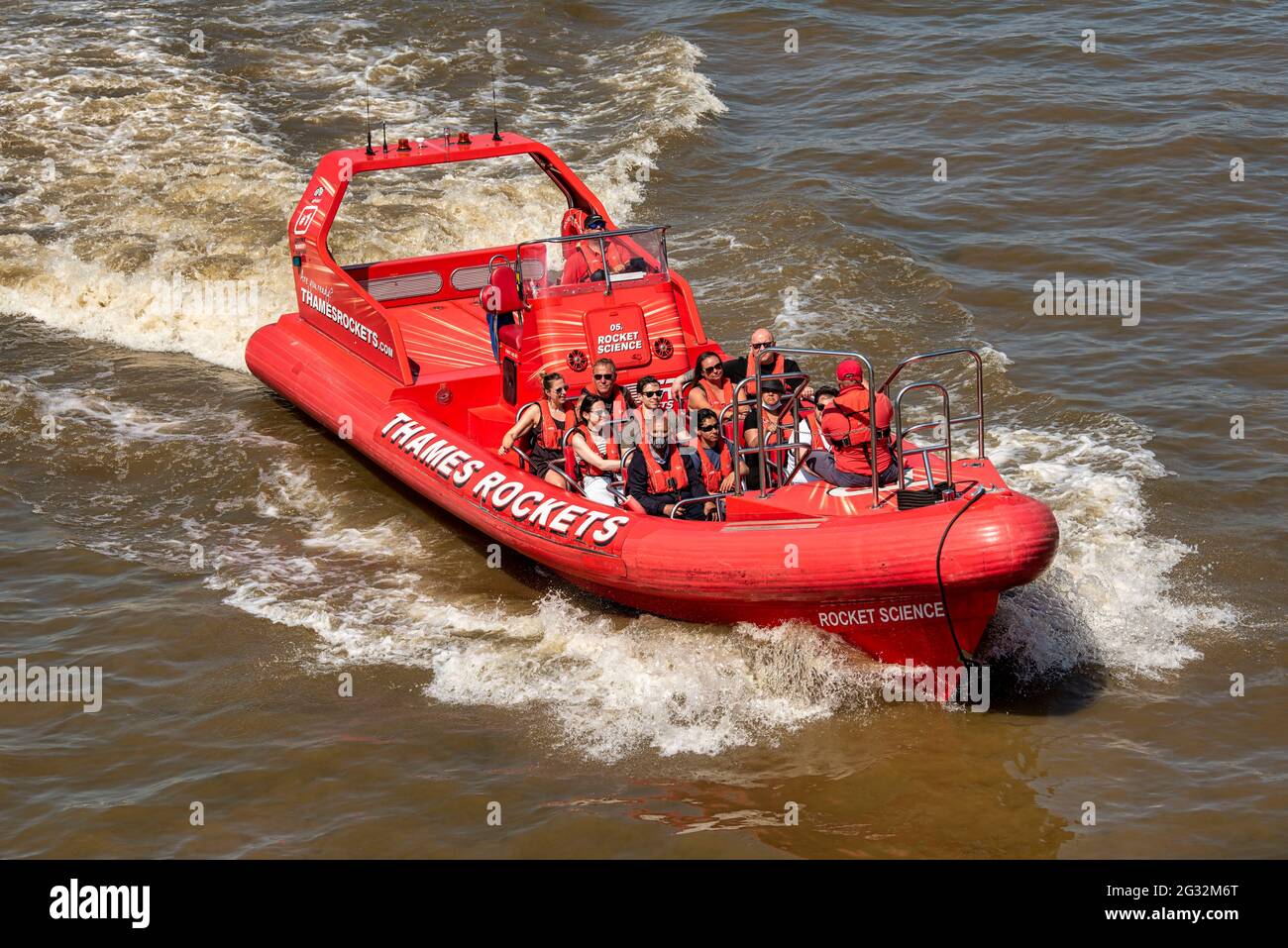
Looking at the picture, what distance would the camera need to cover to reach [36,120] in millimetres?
15406

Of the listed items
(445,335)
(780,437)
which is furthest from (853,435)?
(445,335)

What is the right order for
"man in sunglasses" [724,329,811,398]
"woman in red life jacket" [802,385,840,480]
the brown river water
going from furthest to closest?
"man in sunglasses" [724,329,811,398] → "woman in red life jacket" [802,385,840,480] → the brown river water

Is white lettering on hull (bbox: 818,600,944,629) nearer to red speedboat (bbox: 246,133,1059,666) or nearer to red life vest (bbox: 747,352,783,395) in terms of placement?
red speedboat (bbox: 246,133,1059,666)

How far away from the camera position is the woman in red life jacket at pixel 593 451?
27.8ft

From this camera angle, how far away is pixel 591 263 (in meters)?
9.85

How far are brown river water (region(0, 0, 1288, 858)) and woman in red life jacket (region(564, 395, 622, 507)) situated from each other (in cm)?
68

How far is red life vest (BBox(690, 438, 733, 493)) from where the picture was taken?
8.22 metres

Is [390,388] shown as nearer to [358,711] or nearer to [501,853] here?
[358,711]

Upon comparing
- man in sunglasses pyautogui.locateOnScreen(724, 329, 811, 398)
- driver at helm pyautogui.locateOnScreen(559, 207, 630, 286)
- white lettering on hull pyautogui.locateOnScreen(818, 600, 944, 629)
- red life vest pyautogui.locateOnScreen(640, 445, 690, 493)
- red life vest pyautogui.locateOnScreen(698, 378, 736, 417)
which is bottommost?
white lettering on hull pyautogui.locateOnScreen(818, 600, 944, 629)

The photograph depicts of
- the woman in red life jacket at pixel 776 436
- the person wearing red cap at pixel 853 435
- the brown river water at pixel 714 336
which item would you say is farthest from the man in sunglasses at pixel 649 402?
the brown river water at pixel 714 336

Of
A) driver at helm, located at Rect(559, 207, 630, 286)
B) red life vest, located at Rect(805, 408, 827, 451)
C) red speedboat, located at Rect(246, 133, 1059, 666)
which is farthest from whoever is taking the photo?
driver at helm, located at Rect(559, 207, 630, 286)

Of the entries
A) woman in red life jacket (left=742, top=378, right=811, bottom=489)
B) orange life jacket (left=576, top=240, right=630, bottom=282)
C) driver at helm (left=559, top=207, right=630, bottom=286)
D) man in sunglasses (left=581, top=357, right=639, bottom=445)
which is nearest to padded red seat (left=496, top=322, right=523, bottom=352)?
driver at helm (left=559, top=207, right=630, bottom=286)
